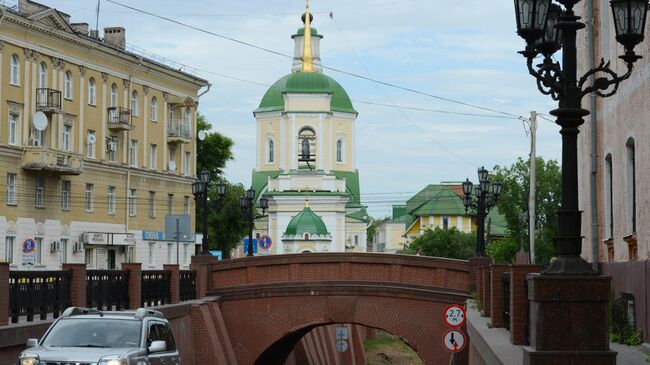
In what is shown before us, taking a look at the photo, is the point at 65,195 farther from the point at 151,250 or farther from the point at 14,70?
the point at 151,250

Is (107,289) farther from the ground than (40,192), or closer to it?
closer to it

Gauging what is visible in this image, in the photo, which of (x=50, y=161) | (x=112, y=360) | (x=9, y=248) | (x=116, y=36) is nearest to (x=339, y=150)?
(x=116, y=36)

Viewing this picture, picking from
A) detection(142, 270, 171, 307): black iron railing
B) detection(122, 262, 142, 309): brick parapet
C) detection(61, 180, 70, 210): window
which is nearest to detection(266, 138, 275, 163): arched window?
detection(61, 180, 70, 210): window

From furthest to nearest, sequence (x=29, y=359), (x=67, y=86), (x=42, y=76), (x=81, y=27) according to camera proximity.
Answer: (x=81, y=27) → (x=67, y=86) → (x=42, y=76) → (x=29, y=359)

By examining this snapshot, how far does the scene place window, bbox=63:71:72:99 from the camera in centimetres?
5597

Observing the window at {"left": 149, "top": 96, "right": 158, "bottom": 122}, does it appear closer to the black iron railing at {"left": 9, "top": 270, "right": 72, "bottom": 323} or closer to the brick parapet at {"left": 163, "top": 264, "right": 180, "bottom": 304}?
the brick parapet at {"left": 163, "top": 264, "right": 180, "bottom": 304}

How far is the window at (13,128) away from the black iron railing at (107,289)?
21.2 metres

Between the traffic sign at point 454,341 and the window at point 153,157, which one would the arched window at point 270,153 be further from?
the traffic sign at point 454,341

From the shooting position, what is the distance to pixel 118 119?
6062 centimetres

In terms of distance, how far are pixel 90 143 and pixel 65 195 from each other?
10.5ft

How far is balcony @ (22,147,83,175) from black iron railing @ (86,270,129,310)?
2139 cm

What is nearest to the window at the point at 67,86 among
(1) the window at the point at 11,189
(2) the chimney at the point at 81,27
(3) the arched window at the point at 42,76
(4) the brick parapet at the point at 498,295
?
(3) the arched window at the point at 42,76

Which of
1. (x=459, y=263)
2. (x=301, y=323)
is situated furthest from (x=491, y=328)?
(x=301, y=323)

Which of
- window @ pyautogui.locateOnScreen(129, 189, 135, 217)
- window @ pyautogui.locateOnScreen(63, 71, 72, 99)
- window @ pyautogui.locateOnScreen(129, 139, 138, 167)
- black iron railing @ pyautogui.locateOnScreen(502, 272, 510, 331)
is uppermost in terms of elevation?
window @ pyautogui.locateOnScreen(63, 71, 72, 99)
